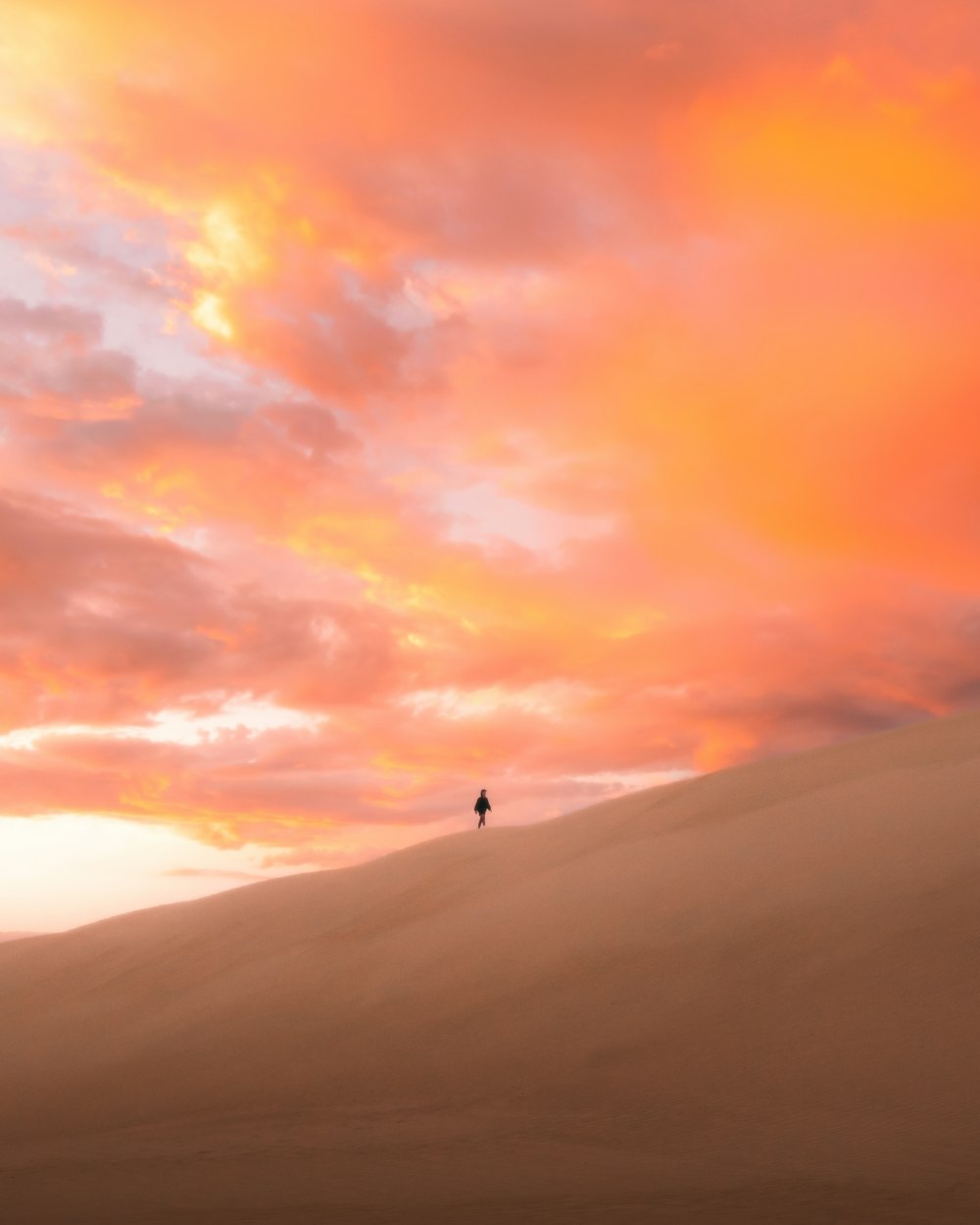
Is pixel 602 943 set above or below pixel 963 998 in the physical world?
above

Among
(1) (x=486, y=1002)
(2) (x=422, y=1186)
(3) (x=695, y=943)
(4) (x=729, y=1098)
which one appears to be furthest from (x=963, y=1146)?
(1) (x=486, y=1002)


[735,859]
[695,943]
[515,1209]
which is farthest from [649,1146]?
A: [735,859]

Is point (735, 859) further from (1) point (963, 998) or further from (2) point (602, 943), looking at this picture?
(1) point (963, 998)

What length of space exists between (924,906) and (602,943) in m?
4.46

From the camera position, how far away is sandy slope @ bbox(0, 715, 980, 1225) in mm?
9234

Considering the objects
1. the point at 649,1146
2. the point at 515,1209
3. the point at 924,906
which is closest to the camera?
the point at 515,1209

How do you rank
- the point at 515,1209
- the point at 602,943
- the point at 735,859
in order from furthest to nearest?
1. the point at 735,859
2. the point at 602,943
3. the point at 515,1209

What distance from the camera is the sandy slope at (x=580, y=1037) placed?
9.23 metres

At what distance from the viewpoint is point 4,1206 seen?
31.3ft

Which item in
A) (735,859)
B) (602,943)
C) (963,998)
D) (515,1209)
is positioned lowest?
(515,1209)

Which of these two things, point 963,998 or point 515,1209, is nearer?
point 515,1209

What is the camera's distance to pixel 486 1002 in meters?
15.2

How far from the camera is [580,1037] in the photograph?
13.3 m

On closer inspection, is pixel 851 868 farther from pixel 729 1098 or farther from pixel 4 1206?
pixel 4 1206
